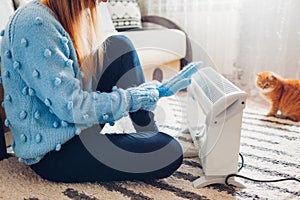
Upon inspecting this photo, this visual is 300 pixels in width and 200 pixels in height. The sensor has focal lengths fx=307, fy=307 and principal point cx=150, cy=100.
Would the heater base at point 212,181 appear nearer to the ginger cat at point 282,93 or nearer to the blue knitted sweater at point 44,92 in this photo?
the blue knitted sweater at point 44,92

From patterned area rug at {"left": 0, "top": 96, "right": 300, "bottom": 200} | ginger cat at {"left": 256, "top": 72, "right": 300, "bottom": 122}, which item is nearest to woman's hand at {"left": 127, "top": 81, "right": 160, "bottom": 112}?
patterned area rug at {"left": 0, "top": 96, "right": 300, "bottom": 200}

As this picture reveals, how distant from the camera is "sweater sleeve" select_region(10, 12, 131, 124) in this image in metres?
0.73

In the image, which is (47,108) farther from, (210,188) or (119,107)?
(210,188)

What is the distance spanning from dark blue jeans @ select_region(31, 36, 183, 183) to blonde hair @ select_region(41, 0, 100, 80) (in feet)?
0.18

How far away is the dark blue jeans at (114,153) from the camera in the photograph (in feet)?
2.86

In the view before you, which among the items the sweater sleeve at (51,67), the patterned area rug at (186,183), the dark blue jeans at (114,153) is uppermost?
the sweater sleeve at (51,67)

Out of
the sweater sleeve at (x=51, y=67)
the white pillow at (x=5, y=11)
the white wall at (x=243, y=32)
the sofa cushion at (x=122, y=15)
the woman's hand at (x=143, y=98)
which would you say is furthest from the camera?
the sofa cushion at (x=122, y=15)

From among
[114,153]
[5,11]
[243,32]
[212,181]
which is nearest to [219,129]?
[212,181]

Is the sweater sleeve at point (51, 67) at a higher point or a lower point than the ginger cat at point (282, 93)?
higher

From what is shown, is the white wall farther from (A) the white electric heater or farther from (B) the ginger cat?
(A) the white electric heater

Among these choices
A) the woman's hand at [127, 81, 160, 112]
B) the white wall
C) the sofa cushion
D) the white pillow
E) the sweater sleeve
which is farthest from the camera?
the sofa cushion

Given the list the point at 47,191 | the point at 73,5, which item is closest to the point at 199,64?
the point at 73,5

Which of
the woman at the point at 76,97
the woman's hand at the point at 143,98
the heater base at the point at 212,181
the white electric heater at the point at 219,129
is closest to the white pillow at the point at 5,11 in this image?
the woman at the point at 76,97

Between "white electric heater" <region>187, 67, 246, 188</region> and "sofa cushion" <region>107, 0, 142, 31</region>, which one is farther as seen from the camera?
→ "sofa cushion" <region>107, 0, 142, 31</region>
